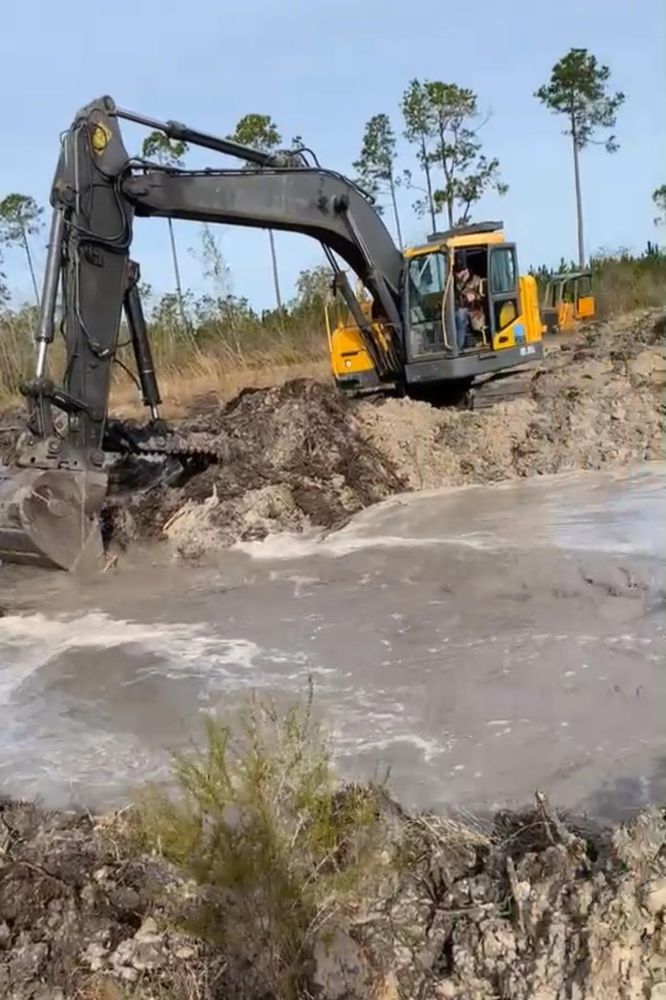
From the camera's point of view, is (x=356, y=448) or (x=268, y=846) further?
(x=356, y=448)

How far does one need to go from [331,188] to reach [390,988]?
9.42m

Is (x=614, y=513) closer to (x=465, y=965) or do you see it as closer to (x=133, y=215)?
(x=133, y=215)

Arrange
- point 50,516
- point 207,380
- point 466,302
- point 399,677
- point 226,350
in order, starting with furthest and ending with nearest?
point 226,350 → point 207,380 → point 466,302 → point 50,516 → point 399,677

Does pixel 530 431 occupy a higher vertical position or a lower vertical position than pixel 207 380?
lower

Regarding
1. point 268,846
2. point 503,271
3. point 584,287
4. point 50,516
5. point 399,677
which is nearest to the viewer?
point 268,846

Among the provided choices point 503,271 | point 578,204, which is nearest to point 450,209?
point 578,204

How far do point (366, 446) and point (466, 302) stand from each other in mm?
2333

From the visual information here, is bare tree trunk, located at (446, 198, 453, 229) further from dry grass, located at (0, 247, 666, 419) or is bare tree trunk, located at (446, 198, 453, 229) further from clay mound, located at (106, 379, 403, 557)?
clay mound, located at (106, 379, 403, 557)

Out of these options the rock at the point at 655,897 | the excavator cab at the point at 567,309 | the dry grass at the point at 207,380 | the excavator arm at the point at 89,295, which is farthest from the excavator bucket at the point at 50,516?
the excavator cab at the point at 567,309

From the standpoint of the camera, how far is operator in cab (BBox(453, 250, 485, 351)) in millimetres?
12430

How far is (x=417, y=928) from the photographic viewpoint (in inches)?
131

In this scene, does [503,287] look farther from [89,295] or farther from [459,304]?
[89,295]

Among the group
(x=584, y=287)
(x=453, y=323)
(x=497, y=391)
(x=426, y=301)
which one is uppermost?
(x=584, y=287)

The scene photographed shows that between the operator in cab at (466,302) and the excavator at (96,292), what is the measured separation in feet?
6.11
